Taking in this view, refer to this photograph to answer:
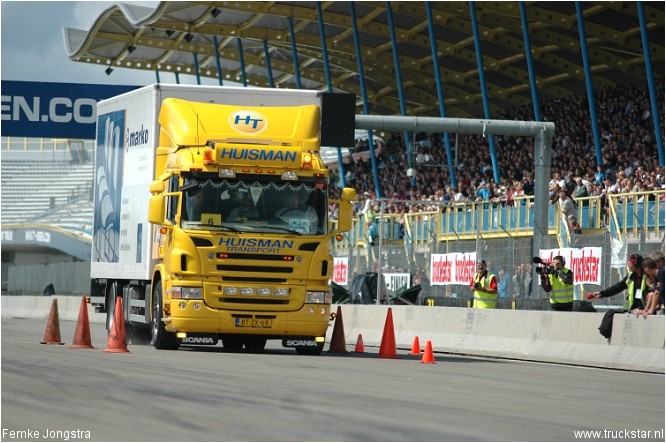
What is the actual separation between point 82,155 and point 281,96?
236ft

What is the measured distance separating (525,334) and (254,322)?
4348mm

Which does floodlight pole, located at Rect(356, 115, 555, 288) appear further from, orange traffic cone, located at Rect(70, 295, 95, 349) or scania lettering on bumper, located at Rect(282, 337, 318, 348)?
orange traffic cone, located at Rect(70, 295, 95, 349)

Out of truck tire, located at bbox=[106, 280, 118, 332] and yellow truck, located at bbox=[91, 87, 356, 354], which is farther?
truck tire, located at bbox=[106, 280, 118, 332]

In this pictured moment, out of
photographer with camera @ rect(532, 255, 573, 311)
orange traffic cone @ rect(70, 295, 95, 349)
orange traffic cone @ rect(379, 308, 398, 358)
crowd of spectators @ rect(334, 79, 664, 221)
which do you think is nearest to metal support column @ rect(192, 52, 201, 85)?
crowd of spectators @ rect(334, 79, 664, 221)

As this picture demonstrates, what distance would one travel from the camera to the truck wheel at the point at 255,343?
20802mm

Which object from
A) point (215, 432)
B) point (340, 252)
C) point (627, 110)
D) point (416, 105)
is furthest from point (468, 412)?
point (416, 105)

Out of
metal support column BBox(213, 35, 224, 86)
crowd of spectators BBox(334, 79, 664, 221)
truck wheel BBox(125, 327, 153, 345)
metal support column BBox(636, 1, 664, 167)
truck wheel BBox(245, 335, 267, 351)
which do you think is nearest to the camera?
truck wheel BBox(245, 335, 267, 351)

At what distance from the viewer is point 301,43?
5184 centimetres

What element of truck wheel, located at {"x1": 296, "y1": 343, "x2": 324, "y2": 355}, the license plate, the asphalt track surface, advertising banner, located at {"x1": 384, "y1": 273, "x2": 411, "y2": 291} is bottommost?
the asphalt track surface

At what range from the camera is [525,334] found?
2139 cm

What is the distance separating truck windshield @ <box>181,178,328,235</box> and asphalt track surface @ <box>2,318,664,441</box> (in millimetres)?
1855

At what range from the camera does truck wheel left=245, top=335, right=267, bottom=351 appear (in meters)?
20.8

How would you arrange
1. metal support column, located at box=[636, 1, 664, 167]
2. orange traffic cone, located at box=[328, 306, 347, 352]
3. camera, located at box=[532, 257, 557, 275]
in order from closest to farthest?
1. orange traffic cone, located at box=[328, 306, 347, 352]
2. camera, located at box=[532, 257, 557, 275]
3. metal support column, located at box=[636, 1, 664, 167]

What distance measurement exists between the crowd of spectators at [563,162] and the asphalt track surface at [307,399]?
12.9m
